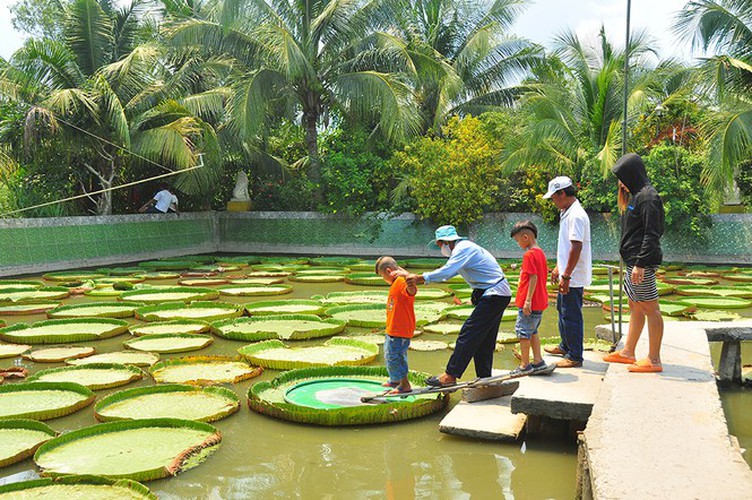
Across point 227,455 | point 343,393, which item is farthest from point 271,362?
point 227,455

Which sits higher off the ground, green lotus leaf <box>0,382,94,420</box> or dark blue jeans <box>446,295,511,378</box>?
dark blue jeans <box>446,295,511,378</box>

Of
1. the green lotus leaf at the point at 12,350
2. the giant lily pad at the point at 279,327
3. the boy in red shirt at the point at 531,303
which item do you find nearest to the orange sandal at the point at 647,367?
the boy in red shirt at the point at 531,303

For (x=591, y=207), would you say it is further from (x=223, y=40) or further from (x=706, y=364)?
(x=706, y=364)

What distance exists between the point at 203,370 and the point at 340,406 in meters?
1.61

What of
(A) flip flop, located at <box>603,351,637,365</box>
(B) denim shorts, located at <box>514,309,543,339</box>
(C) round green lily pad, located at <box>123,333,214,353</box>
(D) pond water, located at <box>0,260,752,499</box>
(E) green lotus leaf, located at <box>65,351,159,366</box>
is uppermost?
(B) denim shorts, located at <box>514,309,543,339</box>

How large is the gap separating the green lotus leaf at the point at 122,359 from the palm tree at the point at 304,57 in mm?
10547

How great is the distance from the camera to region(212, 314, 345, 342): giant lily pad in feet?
23.9

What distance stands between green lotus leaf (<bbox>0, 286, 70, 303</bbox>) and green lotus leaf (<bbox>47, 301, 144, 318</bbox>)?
1097mm

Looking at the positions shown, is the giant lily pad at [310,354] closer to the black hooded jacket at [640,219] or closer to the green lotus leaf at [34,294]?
the black hooded jacket at [640,219]

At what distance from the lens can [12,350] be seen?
6789mm

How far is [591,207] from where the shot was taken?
17.3 meters

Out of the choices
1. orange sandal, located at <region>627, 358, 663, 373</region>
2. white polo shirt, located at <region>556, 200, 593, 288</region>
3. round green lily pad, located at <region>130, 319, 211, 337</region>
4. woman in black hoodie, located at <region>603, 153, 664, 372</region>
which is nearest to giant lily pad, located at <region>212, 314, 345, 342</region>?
round green lily pad, located at <region>130, 319, 211, 337</region>

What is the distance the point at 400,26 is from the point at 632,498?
698 inches

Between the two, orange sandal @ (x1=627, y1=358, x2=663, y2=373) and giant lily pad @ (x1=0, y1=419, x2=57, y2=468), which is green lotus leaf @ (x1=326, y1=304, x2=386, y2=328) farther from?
giant lily pad @ (x1=0, y1=419, x2=57, y2=468)
